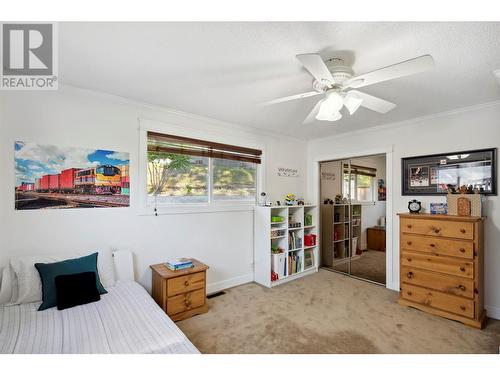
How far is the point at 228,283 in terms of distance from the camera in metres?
3.37

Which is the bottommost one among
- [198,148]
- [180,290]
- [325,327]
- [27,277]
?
[325,327]

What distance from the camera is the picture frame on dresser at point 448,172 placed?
2656 mm

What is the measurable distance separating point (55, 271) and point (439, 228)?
378 centimetres

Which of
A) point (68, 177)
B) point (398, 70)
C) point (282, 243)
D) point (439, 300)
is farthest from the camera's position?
point (282, 243)

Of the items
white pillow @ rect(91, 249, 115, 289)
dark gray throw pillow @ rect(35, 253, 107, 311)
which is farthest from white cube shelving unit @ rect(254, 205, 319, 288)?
dark gray throw pillow @ rect(35, 253, 107, 311)

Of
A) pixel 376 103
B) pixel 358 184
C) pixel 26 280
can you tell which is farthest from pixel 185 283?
pixel 358 184

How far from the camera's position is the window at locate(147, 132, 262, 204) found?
2871mm

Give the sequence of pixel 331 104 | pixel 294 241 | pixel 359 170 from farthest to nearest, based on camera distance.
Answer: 1. pixel 359 170
2. pixel 294 241
3. pixel 331 104

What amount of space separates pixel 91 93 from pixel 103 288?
1924 mm

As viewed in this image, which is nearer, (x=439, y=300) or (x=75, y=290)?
(x=75, y=290)

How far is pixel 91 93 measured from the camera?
2400mm

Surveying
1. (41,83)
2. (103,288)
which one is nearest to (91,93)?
(41,83)

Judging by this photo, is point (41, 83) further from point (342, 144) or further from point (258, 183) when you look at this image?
point (342, 144)

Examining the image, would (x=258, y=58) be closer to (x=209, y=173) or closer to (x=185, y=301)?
(x=209, y=173)
